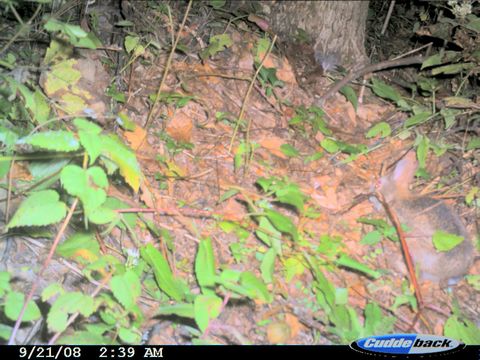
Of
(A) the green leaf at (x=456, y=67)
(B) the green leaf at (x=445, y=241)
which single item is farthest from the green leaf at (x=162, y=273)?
(A) the green leaf at (x=456, y=67)

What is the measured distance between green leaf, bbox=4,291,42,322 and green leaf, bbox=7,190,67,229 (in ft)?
0.74

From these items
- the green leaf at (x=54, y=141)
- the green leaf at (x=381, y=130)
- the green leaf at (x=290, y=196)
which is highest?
the green leaf at (x=54, y=141)

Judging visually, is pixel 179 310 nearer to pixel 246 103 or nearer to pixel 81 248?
pixel 81 248

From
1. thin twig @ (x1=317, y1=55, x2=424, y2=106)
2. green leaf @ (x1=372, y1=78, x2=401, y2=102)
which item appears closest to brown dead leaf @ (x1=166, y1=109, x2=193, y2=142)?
thin twig @ (x1=317, y1=55, x2=424, y2=106)

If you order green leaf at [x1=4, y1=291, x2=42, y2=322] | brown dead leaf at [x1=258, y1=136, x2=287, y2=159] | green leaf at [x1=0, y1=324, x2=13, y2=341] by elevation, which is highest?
brown dead leaf at [x1=258, y1=136, x2=287, y2=159]

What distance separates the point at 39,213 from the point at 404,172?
1.62m

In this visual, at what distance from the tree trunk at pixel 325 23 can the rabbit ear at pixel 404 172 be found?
87cm

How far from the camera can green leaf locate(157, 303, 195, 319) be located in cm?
145

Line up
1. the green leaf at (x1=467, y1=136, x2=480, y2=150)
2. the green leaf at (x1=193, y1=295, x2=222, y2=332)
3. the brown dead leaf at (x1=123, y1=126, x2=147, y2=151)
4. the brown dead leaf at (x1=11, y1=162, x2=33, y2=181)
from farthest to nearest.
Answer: the green leaf at (x1=467, y1=136, x2=480, y2=150) → the brown dead leaf at (x1=123, y1=126, x2=147, y2=151) → the brown dead leaf at (x1=11, y1=162, x2=33, y2=181) → the green leaf at (x1=193, y1=295, x2=222, y2=332)

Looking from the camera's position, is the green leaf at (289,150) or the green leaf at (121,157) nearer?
the green leaf at (121,157)

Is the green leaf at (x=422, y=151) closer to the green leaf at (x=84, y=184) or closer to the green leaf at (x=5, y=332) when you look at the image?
the green leaf at (x=84, y=184)

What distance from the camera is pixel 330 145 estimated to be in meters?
2.29

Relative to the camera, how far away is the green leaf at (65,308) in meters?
1.29

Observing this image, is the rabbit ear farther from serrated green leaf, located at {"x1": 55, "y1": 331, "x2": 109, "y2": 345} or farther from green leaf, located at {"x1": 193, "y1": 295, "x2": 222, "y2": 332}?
serrated green leaf, located at {"x1": 55, "y1": 331, "x2": 109, "y2": 345}
